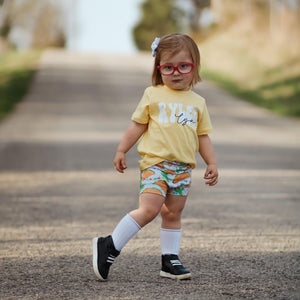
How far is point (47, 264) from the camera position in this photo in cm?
399

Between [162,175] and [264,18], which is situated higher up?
[264,18]

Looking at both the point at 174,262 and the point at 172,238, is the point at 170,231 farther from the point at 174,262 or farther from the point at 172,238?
the point at 174,262

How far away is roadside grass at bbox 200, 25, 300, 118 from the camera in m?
20.2

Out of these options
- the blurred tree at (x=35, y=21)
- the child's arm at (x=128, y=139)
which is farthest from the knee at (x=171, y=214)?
the blurred tree at (x=35, y=21)

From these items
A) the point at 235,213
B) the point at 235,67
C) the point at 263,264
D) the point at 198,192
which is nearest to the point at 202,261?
the point at 263,264

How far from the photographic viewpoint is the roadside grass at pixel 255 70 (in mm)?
20250

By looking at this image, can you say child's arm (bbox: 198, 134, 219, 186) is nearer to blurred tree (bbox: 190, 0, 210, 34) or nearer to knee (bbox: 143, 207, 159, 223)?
knee (bbox: 143, 207, 159, 223)

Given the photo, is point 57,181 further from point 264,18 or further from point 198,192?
point 264,18

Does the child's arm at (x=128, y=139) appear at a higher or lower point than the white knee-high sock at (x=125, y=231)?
higher

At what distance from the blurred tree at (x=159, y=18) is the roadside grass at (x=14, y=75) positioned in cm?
1703

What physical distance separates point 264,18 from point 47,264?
3215 cm

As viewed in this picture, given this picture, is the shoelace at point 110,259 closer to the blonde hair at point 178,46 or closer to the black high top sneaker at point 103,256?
the black high top sneaker at point 103,256

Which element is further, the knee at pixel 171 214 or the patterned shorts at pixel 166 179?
the knee at pixel 171 214

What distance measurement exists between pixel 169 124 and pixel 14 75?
21323 millimetres
